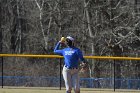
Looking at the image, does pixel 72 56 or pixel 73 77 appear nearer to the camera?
pixel 72 56

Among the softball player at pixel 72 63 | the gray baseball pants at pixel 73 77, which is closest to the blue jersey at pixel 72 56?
the softball player at pixel 72 63

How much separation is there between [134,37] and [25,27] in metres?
14.5

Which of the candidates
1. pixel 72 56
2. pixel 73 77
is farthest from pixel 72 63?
pixel 73 77

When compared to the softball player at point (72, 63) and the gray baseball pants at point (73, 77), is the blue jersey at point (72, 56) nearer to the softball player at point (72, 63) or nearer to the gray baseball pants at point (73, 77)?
the softball player at point (72, 63)

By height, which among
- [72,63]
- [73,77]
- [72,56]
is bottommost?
[73,77]

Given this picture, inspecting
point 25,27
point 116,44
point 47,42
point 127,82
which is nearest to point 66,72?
point 127,82

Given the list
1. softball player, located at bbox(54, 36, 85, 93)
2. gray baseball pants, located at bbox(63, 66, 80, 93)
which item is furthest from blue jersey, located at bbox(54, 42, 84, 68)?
gray baseball pants, located at bbox(63, 66, 80, 93)

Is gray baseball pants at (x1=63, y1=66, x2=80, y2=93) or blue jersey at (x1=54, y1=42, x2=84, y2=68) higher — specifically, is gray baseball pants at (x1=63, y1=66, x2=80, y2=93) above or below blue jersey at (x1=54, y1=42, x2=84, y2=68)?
below

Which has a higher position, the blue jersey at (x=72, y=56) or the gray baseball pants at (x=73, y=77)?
the blue jersey at (x=72, y=56)

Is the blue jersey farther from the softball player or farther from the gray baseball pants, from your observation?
the gray baseball pants

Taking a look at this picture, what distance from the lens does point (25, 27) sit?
1644 inches

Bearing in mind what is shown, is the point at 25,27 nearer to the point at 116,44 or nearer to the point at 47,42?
the point at 47,42

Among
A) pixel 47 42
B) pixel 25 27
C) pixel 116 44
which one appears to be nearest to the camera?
pixel 116 44

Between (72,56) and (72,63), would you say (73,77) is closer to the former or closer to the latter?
(72,63)
